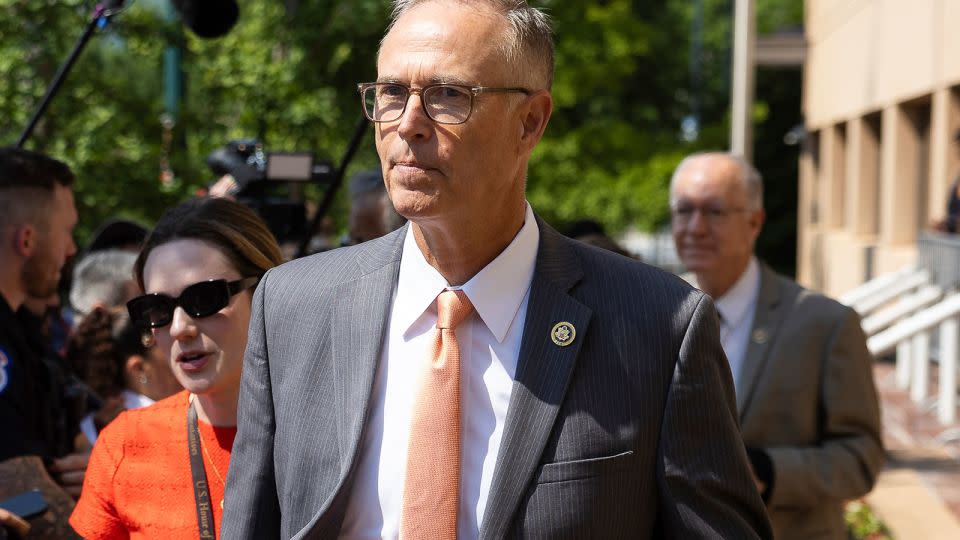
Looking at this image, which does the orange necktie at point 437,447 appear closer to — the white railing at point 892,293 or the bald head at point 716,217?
the bald head at point 716,217

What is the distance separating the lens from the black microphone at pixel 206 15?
16.6 feet

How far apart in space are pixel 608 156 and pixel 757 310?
13.8 m

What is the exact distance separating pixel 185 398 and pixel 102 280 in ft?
9.05

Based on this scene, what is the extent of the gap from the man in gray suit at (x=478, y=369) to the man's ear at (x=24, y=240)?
199cm

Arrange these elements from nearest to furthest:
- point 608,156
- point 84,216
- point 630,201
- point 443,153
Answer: point 443,153, point 84,216, point 608,156, point 630,201

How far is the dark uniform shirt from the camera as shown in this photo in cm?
384

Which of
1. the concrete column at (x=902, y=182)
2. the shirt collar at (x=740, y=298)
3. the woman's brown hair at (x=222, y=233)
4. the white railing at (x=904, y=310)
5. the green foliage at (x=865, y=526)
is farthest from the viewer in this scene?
the concrete column at (x=902, y=182)

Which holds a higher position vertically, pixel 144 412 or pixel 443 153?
pixel 443 153

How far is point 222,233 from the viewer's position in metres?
A: 3.27

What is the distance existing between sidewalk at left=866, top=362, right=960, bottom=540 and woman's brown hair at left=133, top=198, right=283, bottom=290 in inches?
206

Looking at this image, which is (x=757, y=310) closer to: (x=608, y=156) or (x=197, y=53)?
(x=197, y=53)

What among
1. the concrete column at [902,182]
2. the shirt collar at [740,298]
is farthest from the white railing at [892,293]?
the shirt collar at [740,298]

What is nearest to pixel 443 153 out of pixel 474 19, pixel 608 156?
pixel 474 19

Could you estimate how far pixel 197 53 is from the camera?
10188mm
